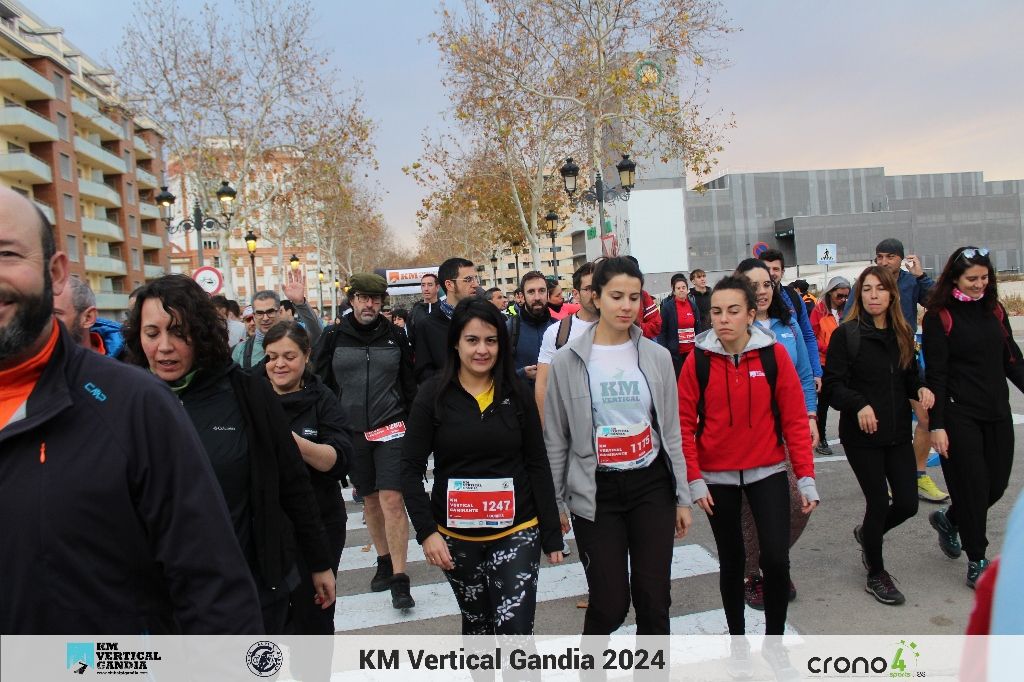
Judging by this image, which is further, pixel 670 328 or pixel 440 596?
pixel 670 328

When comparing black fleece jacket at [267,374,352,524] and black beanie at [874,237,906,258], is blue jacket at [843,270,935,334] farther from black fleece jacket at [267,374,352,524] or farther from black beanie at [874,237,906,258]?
black fleece jacket at [267,374,352,524]

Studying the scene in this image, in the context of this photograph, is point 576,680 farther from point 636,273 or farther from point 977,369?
point 977,369

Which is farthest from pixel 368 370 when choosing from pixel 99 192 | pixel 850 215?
pixel 850 215

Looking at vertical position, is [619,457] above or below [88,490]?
below

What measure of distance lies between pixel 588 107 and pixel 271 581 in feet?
65.4

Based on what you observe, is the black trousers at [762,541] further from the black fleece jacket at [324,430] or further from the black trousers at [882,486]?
the black fleece jacket at [324,430]

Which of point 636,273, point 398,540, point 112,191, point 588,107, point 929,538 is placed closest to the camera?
point 636,273

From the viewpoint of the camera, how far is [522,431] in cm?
338

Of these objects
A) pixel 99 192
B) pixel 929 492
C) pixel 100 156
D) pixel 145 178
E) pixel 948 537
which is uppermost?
pixel 145 178

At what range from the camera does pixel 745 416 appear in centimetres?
365

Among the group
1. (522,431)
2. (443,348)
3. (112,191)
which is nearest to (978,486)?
(522,431)

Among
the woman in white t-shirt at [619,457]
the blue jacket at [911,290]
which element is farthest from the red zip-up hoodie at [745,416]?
the blue jacket at [911,290]

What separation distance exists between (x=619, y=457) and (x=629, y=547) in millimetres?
464

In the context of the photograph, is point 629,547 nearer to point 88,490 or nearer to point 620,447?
point 620,447
